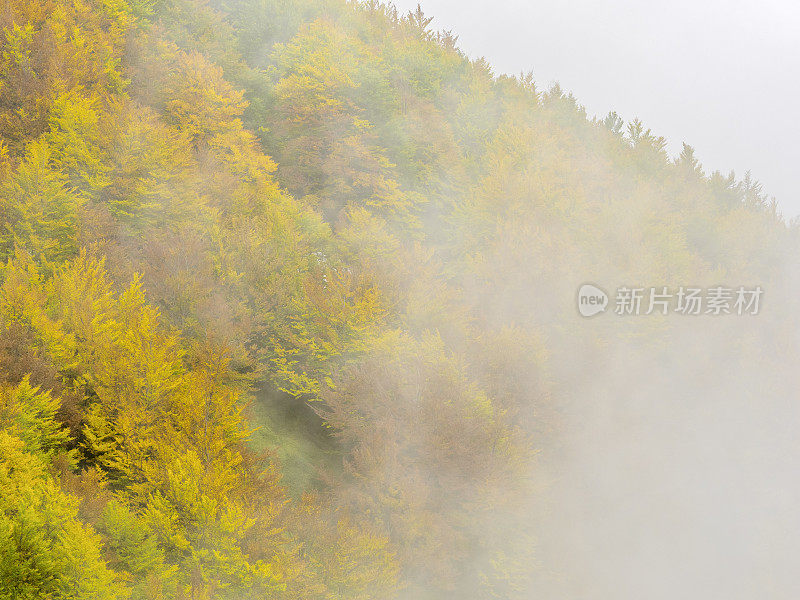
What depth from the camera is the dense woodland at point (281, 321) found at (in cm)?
1475

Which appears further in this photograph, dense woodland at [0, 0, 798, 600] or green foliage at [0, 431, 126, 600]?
dense woodland at [0, 0, 798, 600]

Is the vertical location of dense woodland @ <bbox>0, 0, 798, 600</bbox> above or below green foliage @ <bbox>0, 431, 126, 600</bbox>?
above

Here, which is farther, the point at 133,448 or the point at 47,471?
the point at 133,448

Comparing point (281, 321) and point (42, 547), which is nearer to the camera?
point (42, 547)

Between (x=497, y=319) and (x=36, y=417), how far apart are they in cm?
1963

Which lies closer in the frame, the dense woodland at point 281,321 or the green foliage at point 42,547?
the green foliage at point 42,547

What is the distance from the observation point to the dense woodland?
14.8 metres

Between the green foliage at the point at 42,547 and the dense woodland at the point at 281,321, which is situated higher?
the dense woodland at the point at 281,321


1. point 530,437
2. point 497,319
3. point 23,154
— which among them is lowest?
point 530,437

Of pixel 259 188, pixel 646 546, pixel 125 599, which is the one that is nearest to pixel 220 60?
pixel 259 188

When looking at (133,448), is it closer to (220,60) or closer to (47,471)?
(47,471)

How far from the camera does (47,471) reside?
13.9 meters

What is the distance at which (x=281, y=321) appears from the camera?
76.7 ft

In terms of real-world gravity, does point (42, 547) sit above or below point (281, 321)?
below
